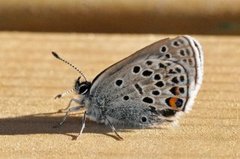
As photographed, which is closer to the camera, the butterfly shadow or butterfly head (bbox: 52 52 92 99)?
the butterfly shadow

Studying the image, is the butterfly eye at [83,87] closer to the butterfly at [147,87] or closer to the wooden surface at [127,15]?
the butterfly at [147,87]

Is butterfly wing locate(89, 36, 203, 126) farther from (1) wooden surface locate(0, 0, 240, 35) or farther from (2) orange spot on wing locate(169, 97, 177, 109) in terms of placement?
(1) wooden surface locate(0, 0, 240, 35)

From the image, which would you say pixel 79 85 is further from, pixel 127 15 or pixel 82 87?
pixel 127 15

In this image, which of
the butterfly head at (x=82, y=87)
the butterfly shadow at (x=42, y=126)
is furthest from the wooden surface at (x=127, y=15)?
the butterfly shadow at (x=42, y=126)

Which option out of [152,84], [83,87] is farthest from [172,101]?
[83,87]

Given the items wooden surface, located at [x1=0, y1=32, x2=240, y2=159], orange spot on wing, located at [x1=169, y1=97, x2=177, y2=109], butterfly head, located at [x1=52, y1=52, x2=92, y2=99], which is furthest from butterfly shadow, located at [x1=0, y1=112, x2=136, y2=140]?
orange spot on wing, located at [x1=169, y1=97, x2=177, y2=109]

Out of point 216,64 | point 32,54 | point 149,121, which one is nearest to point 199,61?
point 216,64
